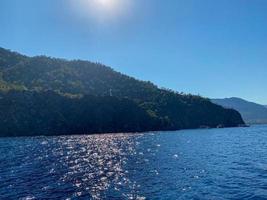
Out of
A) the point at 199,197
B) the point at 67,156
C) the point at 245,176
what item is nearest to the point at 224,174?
the point at 245,176

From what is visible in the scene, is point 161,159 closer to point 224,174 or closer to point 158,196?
point 224,174

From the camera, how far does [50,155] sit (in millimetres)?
103750

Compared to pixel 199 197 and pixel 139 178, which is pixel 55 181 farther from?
pixel 199 197

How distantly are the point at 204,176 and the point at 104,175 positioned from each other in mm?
16891

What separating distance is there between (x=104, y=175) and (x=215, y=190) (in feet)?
69.2

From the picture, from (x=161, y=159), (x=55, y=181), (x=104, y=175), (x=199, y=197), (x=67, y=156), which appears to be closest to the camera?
(x=199, y=197)

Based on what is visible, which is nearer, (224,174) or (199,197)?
(199,197)

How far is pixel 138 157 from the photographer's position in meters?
97.0

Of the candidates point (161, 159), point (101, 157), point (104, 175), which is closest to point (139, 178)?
point (104, 175)

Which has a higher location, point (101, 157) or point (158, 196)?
point (101, 157)

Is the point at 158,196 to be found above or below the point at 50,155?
below

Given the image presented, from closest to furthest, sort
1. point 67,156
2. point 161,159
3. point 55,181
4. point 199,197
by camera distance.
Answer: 1. point 199,197
2. point 55,181
3. point 161,159
4. point 67,156

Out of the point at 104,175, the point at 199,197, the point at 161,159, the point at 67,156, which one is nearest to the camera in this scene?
the point at 199,197

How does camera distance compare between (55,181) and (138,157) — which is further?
(138,157)
